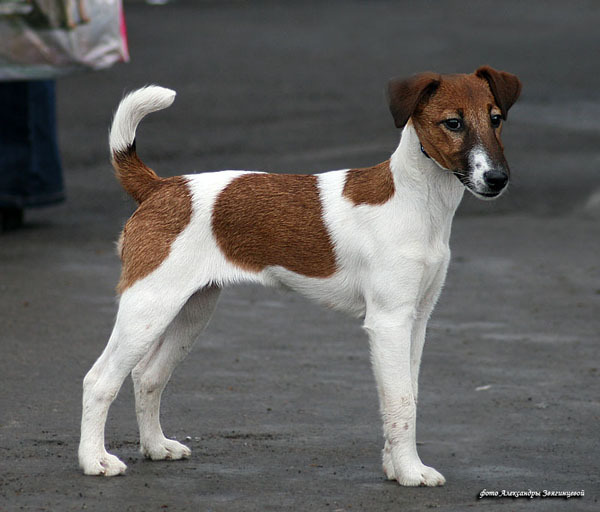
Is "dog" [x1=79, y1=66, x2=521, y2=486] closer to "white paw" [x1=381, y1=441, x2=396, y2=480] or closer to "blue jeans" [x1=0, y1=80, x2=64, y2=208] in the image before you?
"white paw" [x1=381, y1=441, x2=396, y2=480]

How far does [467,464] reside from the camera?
6.23 meters

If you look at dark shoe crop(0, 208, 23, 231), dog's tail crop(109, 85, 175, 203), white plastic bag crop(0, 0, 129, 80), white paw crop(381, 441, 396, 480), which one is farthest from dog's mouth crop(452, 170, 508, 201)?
dark shoe crop(0, 208, 23, 231)

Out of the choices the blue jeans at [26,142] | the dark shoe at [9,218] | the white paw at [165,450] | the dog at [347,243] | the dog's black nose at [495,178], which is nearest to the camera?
the dog's black nose at [495,178]

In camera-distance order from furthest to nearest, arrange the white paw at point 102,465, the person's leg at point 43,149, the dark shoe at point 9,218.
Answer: the dark shoe at point 9,218 < the person's leg at point 43,149 < the white paw at point 102,465

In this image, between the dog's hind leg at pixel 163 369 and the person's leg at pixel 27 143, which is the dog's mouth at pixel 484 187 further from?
the person's leg at pixel 27 143

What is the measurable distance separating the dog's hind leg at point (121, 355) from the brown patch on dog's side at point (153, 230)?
122 millimetres

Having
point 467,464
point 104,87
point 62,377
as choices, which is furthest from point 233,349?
point 104,87

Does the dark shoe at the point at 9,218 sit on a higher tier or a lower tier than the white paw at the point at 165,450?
lower

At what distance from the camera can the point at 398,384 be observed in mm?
5738

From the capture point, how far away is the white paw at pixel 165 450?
243 inches

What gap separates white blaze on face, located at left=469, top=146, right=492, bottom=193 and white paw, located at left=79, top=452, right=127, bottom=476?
87.5 inches

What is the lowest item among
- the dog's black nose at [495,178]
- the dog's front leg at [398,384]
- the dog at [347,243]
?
the dog's front leg at [398,384]

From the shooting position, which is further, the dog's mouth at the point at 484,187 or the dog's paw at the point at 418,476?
the dog's paw at the point at 418,476

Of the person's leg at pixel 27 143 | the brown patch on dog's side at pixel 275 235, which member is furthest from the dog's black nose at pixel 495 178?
the person's leg at pixel 27 143
